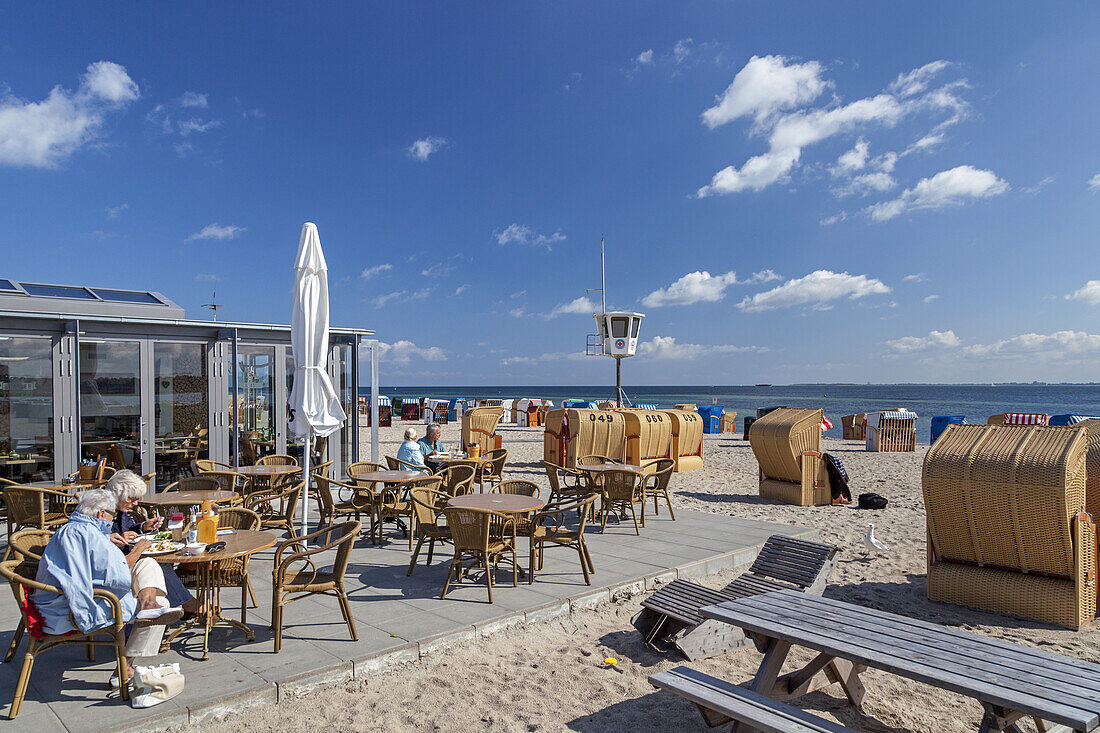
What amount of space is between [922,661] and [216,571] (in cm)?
386

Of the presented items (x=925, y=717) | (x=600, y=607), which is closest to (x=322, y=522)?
(x=600, y=607)

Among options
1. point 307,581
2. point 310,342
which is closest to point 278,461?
point 310,342

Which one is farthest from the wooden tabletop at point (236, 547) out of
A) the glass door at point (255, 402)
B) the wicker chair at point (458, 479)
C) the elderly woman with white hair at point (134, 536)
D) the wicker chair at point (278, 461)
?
the glass door at point (255, 402)

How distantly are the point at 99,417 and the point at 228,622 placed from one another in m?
5.49

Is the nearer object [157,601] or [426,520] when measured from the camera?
[157,601]

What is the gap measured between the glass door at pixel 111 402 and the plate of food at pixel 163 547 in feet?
17.2

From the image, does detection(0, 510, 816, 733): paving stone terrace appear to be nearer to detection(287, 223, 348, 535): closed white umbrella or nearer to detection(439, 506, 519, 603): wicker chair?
detection(439, 506, 519, 603): wicker chair

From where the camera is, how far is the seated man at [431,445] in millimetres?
8930

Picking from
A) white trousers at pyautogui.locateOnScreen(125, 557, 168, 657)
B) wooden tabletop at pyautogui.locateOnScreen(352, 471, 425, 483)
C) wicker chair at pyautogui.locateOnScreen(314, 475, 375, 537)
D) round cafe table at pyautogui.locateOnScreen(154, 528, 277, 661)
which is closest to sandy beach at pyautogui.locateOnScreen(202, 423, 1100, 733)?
white trousers at pyautogui.locateOnScreen(125, 557, 168, 657)

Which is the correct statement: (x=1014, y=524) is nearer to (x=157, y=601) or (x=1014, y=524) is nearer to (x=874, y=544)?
(x=874, y=544)

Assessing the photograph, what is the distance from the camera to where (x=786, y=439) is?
10508 millimetres

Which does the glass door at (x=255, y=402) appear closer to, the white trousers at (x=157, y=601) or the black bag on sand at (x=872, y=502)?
the white trousers at (x=157, y=601)

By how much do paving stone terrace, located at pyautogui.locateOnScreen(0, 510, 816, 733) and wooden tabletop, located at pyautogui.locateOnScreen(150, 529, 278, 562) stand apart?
0.61m

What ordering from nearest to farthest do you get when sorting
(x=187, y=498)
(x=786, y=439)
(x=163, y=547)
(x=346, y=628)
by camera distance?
(x=163, y=547)
(x=346, y=628)
(x=187, y=498)
(x=786, y=439)
